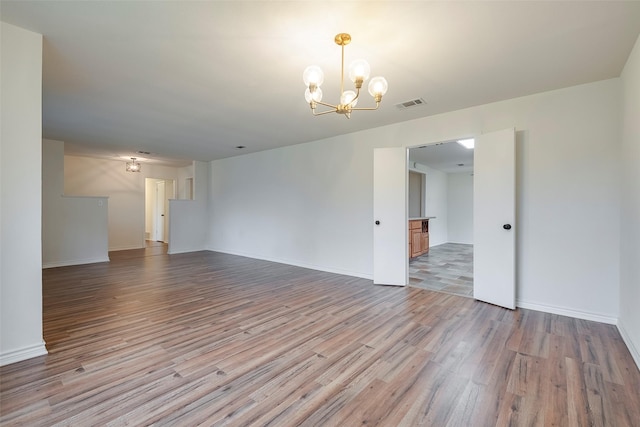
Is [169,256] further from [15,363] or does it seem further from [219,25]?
[219,25]

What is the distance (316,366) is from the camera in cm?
214

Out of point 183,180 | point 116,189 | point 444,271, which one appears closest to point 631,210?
point 444,271

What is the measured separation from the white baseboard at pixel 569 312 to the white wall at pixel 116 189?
948cm

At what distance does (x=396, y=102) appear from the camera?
359 centimetres

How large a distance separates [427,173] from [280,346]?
291 inches

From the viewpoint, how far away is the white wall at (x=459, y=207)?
9430mm

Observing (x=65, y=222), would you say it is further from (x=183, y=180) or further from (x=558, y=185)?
(x=558, y=185)

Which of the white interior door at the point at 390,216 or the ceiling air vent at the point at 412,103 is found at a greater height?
the ceiling air vent at the point at 412,103

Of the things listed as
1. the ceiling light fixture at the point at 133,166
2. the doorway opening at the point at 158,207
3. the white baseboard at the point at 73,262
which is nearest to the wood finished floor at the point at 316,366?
the white baseboard at the point at 73,262

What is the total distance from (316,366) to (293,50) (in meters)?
2.57

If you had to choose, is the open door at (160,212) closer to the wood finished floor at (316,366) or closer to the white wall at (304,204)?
the white wall at (304,204)

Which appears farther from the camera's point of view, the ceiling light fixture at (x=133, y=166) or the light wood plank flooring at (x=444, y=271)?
the ceiling light fixture at (x=133, y=166)

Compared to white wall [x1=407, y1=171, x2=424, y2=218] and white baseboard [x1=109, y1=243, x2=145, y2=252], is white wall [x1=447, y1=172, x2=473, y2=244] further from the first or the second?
white baseboard [x1=109, y1=243, x2=145, y2=252]

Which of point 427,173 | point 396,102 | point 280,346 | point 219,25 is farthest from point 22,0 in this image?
point 427,173
